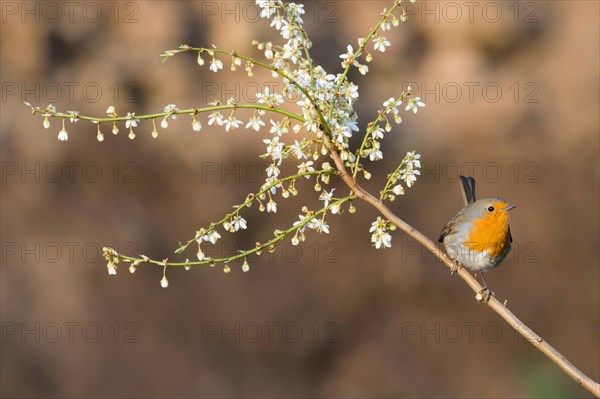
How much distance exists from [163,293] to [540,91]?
4346mm

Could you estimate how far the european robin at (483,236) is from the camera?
127 inches

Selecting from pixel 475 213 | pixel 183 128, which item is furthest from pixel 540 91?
pixel 475 213

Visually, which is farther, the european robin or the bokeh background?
the bokeh background

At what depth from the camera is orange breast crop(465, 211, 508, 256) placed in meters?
3.21

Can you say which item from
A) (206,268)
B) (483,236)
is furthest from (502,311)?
(206,268)

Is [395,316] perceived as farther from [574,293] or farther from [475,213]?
[475,213]

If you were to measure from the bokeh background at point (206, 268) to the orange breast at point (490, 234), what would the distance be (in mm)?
3742

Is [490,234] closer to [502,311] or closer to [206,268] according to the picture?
[502,311]

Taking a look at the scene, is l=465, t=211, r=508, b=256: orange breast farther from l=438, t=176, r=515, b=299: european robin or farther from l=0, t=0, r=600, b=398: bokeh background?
l=0, t=0, r=600, b=398: bokeh background

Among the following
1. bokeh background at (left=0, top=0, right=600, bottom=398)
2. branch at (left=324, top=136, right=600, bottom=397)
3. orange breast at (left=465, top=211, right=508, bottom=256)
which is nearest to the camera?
branch at (left=324, top=136, right=600, bottom=397)

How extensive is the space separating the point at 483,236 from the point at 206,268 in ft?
14.5

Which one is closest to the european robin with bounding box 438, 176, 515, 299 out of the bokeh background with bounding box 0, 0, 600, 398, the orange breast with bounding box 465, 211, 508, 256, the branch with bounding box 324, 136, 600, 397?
the orange breast with bounding box 465, 211, 508, 256

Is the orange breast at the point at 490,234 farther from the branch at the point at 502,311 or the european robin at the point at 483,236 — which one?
the branch at the point at 502,311

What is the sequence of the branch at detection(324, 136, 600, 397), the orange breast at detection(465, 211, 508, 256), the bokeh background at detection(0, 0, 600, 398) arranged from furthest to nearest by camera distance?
1. the bokeh background at detection(0, 0, 600, 398)
2. the orange breast at detection(465, 211, 508, 256)
3. the branch at detection(324, 136, 600, 397)
